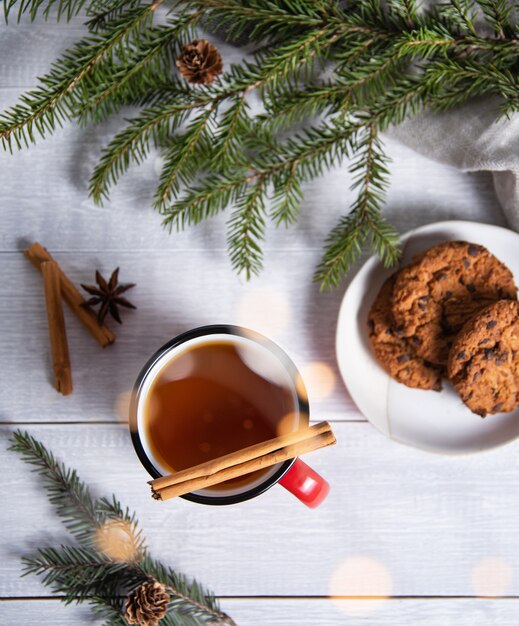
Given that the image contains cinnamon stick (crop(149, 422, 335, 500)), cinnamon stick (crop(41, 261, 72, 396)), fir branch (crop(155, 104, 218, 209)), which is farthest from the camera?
cinnamon stick (crop(41, 261, 72, 396))

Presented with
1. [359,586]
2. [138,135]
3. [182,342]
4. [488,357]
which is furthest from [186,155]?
[359,586]

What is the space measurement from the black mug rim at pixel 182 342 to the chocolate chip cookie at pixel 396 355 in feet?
0.61

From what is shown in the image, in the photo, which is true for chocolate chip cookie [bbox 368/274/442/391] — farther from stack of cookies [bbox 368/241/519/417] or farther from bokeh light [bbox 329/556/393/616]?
bokeh light [bbox 329/556/393/616]

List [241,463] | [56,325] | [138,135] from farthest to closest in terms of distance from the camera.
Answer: [56,325], [138,135], [241,463]

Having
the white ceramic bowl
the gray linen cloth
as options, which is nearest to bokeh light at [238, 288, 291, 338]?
the white ceramic bowl

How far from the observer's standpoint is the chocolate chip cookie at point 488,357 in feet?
3.06

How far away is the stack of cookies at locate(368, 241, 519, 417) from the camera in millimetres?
942

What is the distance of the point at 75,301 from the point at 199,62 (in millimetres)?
452

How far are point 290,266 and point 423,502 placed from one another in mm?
478

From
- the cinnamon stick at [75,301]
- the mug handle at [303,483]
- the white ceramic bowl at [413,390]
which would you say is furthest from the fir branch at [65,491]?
the white ceramic bowl at [413,390]

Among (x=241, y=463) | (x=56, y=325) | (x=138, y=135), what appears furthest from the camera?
(x=56, y=325)

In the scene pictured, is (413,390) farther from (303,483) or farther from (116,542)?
(116,542)

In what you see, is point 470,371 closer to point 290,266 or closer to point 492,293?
point 492,293

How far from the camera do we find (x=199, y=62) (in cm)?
94
